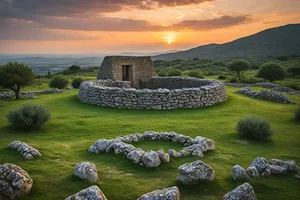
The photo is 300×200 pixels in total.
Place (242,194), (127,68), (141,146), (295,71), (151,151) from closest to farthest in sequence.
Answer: (242,194) < (151,151) < (141,146) < (127,68) < (295,71)

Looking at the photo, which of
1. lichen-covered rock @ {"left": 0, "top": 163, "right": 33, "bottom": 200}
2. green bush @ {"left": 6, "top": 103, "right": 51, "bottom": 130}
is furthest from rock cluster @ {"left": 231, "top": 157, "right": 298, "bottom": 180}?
green bush @ {"left": 6, "top": 103, "right": 51, "bottom": 130}

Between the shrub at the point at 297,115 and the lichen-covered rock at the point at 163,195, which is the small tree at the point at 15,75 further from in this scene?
the shrub at the point at 297,115

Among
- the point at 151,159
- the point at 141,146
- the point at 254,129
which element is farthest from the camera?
the point at 254,129

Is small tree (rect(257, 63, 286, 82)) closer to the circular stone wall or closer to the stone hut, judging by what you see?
the stone hut

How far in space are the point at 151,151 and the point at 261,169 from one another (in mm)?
2747

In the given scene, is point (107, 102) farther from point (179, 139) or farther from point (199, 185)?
point (199, 185)

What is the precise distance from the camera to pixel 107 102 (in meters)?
15.6

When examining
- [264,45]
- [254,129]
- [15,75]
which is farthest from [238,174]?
[264,45]

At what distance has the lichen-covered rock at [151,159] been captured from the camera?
6549 mm

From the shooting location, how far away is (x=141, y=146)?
842cm

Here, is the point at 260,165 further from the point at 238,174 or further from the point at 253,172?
the point at 238,174

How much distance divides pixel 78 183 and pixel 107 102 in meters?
10.2

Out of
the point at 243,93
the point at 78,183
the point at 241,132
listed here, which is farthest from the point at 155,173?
the point at 243,93

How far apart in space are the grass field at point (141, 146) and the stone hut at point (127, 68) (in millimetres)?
8432
